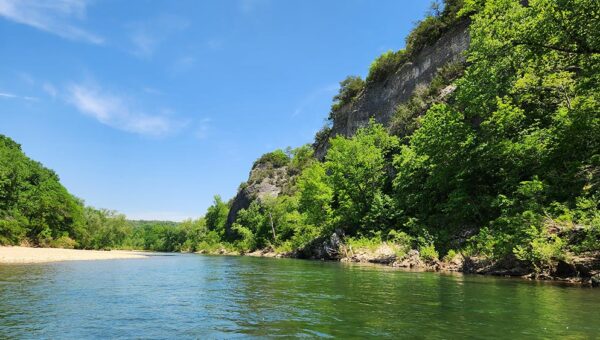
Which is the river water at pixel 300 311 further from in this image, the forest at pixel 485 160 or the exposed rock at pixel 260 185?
the exposed rock at pixel 260 185

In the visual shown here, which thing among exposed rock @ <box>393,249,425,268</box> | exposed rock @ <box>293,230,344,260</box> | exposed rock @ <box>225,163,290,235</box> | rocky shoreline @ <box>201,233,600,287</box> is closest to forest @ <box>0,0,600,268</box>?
rocky shoreline @ <box>201,233,600,287</box>

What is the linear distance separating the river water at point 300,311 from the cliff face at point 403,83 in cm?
3680

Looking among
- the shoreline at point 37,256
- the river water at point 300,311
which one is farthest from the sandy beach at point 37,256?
the river water at point 300,311

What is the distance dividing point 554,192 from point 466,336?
16.0 meters

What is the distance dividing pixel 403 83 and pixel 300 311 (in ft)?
164

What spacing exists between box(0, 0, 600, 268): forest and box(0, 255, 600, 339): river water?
630cm

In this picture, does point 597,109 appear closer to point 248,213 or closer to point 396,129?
point 396,129

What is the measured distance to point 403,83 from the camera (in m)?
55.2

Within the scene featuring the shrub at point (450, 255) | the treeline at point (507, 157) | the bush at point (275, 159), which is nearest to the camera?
the treeline at point (507, 157)

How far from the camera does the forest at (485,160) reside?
56.5ft

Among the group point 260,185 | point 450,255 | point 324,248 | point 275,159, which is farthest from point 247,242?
point 450,255

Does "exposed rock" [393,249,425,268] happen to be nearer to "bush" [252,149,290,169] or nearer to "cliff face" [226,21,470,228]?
"cliff face" [226,21,470,228]

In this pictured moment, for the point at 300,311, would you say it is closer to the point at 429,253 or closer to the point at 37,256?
the point at 429,253

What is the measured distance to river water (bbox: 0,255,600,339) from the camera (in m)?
8.09
